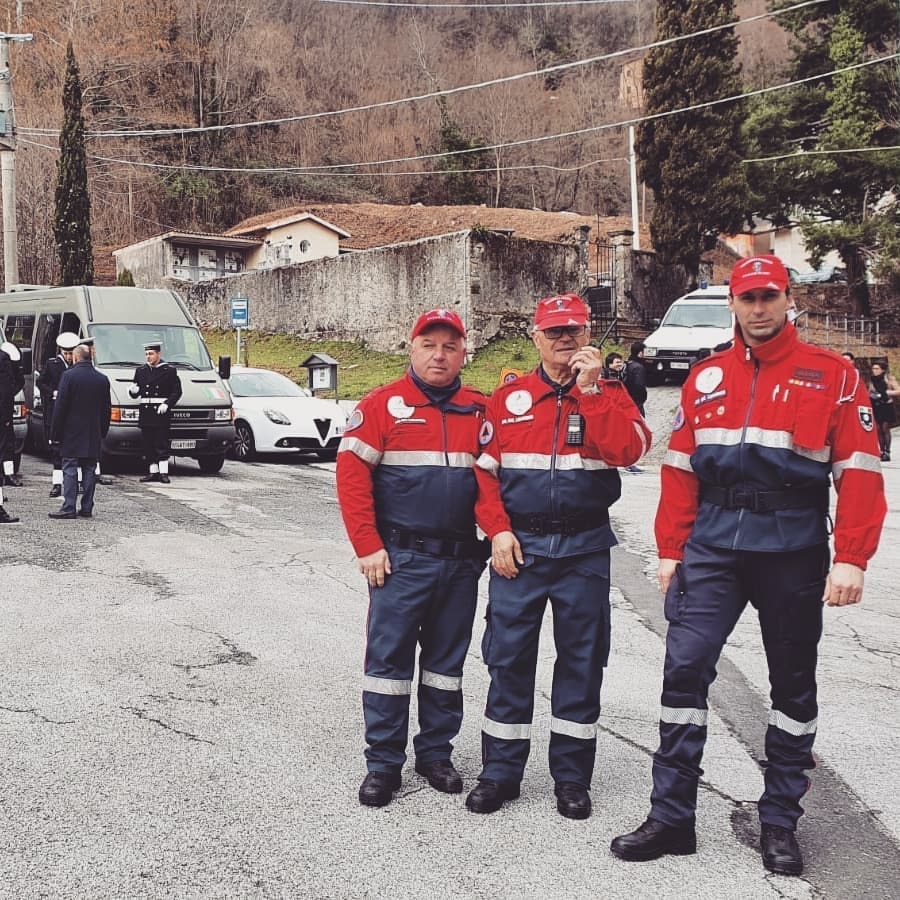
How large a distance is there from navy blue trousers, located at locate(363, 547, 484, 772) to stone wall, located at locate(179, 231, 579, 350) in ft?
75.6

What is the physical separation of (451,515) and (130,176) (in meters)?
54.5

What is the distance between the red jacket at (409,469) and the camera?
402cm

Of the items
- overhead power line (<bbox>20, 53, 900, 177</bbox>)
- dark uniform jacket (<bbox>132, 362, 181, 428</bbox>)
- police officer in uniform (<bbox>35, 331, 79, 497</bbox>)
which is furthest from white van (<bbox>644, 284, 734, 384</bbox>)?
police officer in uniform (<bbox>35, 331, 79, 497</bbox>)

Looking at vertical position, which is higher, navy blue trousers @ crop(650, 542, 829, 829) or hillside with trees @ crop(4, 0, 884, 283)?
hillside with trees @ crop(4, 0, 884, 283)

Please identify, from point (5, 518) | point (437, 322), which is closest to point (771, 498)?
point (437, 322)

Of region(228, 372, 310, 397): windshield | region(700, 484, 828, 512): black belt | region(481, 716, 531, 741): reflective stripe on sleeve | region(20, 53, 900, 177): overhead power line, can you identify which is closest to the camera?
region(700, 484, 828, 512): black belt

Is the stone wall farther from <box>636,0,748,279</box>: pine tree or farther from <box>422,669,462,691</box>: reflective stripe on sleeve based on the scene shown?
<box>422,669,462,691</box>: reflective stripe on sleeve

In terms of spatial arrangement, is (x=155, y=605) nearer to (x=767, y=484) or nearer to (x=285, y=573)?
(x=285, y=573)

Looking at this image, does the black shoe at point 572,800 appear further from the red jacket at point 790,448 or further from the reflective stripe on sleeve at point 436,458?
the reflective stripe on sleeve at point 436,458

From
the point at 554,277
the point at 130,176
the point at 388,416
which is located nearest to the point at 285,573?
the point at 388,416

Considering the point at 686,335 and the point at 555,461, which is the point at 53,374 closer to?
the point at 555,461

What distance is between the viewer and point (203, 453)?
47.0 ft

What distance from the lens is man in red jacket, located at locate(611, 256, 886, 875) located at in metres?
3.43

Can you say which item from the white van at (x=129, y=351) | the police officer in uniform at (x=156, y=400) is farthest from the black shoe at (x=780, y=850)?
the white van at (x=129, y=351)
